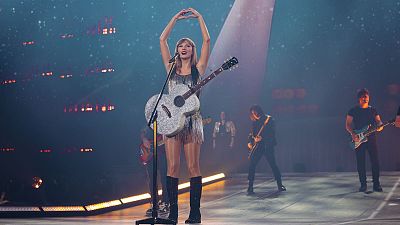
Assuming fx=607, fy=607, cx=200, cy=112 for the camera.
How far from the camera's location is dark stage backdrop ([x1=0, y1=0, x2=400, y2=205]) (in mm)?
13719

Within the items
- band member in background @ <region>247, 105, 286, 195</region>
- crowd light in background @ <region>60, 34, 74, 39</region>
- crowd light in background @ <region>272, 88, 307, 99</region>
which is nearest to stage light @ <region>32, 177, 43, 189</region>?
band member in background @ <region>247, 105, 286, 195</region>

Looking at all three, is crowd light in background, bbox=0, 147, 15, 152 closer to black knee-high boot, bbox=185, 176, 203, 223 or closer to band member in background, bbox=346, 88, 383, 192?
band member in background, bbox=346, 88, 383, 192

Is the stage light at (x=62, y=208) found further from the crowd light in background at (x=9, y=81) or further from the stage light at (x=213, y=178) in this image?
the crowd light in background at (x=9, y=81)

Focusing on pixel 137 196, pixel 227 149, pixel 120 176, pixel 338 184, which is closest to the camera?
pixel 137 196

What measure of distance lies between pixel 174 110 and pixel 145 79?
8555mm

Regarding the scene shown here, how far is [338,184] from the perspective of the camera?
36.5 ft

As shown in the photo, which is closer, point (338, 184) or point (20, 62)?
point (338, 184)

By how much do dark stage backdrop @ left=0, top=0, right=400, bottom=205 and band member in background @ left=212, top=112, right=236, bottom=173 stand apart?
207mm

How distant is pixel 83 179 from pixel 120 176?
12.1ft

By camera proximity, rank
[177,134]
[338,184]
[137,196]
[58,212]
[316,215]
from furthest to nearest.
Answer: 1. [338,184]
2. [137,196]
3. [58,212]
4. [316,215]
5. [177,134]

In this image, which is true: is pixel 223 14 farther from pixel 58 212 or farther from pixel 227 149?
pixel 58 212

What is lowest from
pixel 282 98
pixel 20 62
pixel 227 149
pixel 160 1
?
pixel 227 149

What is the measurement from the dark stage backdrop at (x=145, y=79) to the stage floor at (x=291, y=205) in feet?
7.79

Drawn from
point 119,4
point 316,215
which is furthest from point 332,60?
point 316,215
